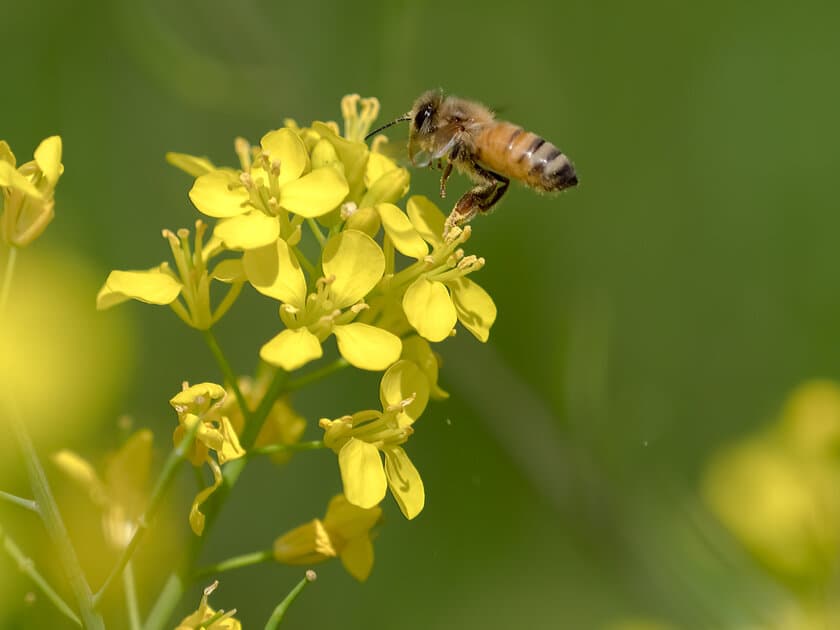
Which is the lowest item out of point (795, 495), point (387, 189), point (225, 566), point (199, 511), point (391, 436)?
point (795, 495)

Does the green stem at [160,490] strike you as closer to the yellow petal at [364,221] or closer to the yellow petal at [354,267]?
the yellow petal at [354,267]

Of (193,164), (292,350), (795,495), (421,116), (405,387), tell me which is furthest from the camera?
(795,495)

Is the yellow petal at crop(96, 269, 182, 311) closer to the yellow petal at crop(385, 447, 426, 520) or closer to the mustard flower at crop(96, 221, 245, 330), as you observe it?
the mustard flower at crop(96, 221, 245, 330)

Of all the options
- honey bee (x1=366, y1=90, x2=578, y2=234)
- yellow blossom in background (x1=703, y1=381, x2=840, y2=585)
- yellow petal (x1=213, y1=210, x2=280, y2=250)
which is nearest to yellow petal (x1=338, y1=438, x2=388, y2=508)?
yellow petal (x1=213, y1=210, x2=280, y2=250)

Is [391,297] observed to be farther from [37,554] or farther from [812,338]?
[812,338]

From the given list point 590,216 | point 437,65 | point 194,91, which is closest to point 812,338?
point 590,216

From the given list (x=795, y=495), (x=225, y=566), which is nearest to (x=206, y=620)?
(x=225, y=566)

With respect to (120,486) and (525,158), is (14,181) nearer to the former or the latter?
(120,486)
